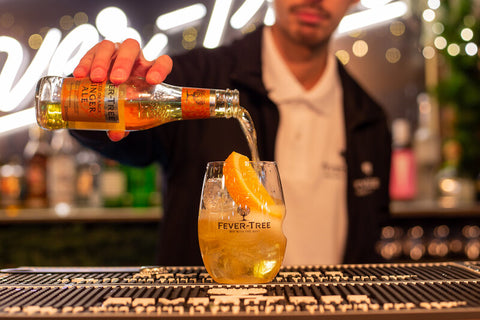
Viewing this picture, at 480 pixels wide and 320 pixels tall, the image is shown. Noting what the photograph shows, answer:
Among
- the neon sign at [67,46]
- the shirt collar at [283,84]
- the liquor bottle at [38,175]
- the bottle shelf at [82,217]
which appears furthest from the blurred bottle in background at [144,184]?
the shirt collar at [283,84]

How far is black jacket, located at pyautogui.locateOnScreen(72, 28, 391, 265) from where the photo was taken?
159 cm

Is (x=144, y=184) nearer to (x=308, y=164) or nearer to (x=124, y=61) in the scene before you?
(x=308, y=164)

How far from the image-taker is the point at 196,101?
0.92 meters

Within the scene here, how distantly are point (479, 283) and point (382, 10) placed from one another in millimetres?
2487

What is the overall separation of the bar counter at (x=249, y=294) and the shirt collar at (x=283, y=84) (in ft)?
2.87

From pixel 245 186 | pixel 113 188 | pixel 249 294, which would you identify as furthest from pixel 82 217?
pixel 249 294

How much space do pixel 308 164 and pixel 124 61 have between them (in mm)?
943

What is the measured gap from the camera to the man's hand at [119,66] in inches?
34.5

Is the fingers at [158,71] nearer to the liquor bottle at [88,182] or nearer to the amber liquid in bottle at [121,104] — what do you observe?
the amber liquid in bottle at [121,104]

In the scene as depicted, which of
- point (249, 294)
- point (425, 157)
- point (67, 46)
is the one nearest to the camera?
point (249, 294)

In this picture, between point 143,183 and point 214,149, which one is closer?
point 214,149

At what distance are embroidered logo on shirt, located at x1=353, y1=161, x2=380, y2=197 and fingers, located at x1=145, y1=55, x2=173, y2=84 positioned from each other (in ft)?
3.23

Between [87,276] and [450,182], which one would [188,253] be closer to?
[87,276]

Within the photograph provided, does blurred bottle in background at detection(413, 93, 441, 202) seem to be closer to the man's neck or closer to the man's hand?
the man's neck
